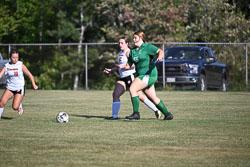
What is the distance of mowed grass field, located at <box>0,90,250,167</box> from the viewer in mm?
8117

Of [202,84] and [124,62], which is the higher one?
[124,62]

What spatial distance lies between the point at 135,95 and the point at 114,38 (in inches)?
1056

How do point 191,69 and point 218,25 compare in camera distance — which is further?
point 218,25

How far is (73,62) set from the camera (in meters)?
33.2

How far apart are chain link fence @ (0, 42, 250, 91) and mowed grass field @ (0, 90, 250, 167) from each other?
13240 mm

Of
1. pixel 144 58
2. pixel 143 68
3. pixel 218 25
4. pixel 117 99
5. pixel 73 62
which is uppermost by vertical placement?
pixel 218 25

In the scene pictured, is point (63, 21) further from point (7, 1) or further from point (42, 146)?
point (42, 146)

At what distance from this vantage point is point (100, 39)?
163 feet

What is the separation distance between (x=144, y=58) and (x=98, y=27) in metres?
34.7

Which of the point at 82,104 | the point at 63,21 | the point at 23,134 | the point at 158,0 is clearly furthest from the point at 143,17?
the point at 23,134

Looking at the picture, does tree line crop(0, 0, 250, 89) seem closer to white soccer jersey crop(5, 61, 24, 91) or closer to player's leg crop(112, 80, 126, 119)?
player's leg crop(112, 80, 126, 119)

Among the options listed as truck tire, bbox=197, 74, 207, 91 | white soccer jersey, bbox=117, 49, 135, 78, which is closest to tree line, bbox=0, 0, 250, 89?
truck tire, bbox=197, 74, 207, 91

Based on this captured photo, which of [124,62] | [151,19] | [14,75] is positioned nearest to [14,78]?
[14,75]

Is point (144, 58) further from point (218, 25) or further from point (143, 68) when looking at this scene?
point (218, 25)
